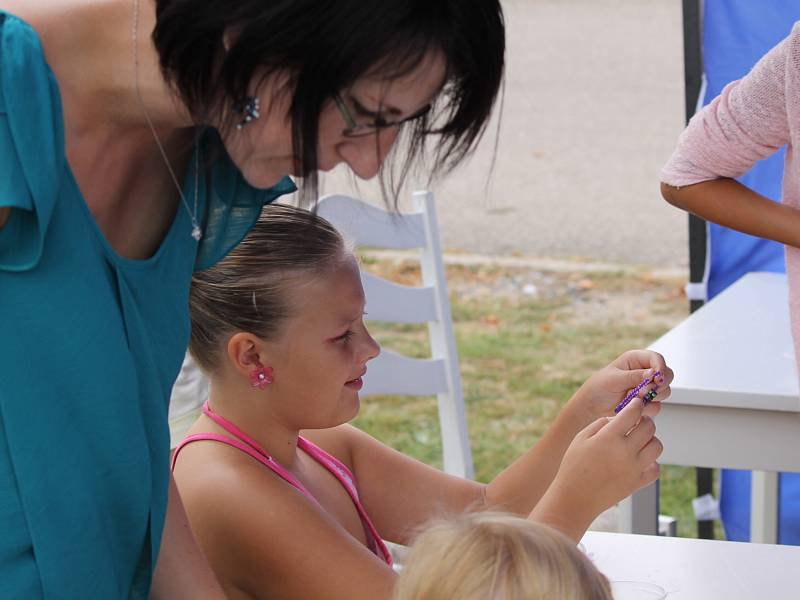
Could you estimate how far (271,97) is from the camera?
94 cm

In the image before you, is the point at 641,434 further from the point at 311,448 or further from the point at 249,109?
the point at 249,109

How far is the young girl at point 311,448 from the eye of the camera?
137 centimetres

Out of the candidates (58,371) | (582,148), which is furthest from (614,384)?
(582,148)

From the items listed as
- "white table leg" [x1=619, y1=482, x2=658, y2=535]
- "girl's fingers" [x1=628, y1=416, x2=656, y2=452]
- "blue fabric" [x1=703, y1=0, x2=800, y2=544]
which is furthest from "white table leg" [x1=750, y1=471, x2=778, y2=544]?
"girl's fingers" [x1=628, y1=416, x2=656, y2=452]

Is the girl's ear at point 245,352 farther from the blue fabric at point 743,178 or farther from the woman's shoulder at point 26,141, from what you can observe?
the blue fabric at point 743,178

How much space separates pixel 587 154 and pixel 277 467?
5.36 metres

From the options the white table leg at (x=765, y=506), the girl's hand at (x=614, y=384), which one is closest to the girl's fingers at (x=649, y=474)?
the girl's hand at (x=614, y=384)

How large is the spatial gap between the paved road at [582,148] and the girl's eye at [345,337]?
278cm

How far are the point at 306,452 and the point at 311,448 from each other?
0.02m

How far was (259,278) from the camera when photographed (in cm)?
152

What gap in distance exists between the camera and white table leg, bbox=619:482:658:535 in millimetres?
1920

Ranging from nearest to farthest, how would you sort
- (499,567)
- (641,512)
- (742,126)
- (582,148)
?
(499,567) → (742,126) → (641,512) → (582,148)

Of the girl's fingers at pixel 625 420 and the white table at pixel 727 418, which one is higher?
the girl's fingers at pixel 625 420

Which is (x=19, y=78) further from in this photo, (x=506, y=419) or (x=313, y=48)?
(x=506, y=419)
